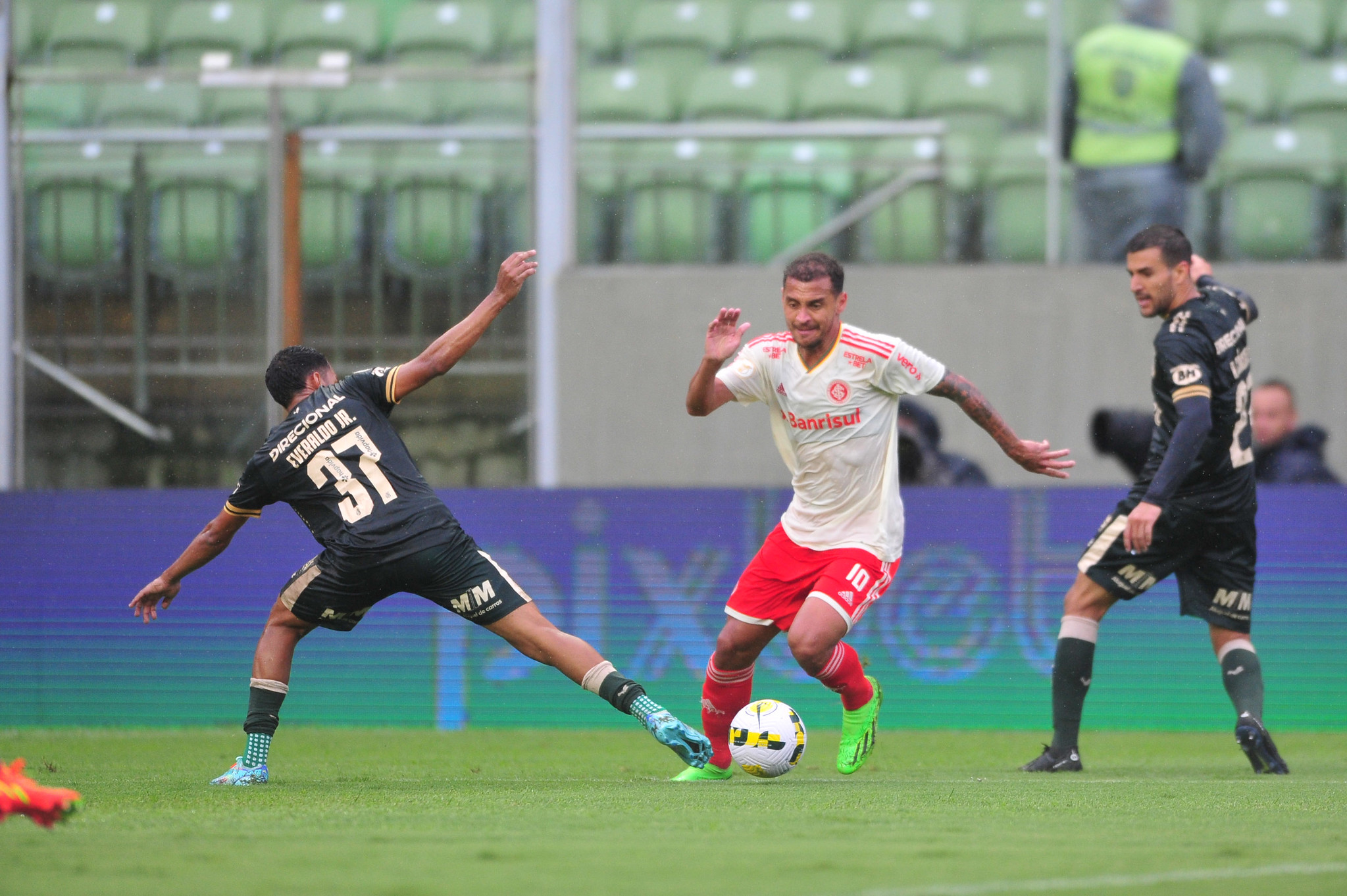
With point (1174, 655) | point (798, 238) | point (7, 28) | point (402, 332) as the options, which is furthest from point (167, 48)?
point (1174, 655)

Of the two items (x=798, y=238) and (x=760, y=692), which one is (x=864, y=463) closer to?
(x=760, y=692)

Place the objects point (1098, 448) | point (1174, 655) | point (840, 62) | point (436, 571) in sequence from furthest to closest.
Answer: point (840, 62) → point (1098, 448) → point (1174, 655) → point (436, 571)

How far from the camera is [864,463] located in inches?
240

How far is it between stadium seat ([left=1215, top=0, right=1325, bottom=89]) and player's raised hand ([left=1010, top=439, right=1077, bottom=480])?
6.49 metres

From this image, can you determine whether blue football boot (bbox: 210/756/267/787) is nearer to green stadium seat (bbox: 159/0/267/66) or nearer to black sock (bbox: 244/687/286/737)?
black sock (bbox: 244/687/286/737)

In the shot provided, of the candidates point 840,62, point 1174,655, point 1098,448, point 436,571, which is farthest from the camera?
point 840,62

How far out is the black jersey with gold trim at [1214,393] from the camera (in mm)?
6344

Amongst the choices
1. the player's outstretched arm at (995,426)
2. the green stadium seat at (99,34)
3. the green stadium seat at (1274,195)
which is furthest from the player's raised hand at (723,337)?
the green stadium seat at (99,34)

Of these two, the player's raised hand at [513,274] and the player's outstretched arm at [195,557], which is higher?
the player's raised hand at [513,274]

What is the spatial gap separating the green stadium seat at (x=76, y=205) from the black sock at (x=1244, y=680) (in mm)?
7903

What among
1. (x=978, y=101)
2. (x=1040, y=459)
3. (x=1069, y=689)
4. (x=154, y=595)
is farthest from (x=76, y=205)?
(x=1069, y=689)

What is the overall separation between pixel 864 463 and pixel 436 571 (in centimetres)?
164

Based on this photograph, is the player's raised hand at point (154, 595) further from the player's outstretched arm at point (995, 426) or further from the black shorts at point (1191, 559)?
the black shorts at point (1191, 559)

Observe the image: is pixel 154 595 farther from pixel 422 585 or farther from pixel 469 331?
pixel 469 331
